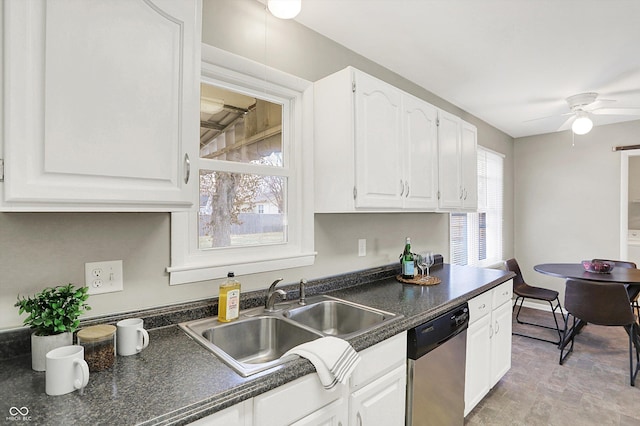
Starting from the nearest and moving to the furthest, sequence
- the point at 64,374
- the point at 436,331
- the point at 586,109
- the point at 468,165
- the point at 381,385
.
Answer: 1. the point at 64,374
2. the point at 381,385
3. the point at 436,331
4. the point at 468,165
5. the point at 586,109

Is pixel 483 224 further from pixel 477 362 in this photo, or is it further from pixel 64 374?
pixel 64 374

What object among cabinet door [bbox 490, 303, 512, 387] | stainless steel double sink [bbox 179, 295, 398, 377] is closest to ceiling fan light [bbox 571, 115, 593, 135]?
cabinet door [bbox 490, 303, 512, 387]

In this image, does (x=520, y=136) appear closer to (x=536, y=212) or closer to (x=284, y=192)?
(x=536, y=212)

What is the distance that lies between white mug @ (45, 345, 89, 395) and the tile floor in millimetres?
2277

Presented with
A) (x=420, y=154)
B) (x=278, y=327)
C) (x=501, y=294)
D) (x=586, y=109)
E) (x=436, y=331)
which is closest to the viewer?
(x=278, y=327)

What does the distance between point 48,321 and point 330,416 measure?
965 millimetres

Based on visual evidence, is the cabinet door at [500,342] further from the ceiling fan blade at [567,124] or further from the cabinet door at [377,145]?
the ceiling fan blade at [567,124]

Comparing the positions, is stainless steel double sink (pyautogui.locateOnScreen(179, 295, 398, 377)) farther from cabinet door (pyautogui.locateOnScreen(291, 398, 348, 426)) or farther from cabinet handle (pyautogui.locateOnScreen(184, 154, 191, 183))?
cabinet handle (pyautogui.locateOnScreen(184, 154, 191, 183))

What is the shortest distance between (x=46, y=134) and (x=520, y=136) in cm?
555

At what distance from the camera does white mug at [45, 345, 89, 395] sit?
863 millimetres

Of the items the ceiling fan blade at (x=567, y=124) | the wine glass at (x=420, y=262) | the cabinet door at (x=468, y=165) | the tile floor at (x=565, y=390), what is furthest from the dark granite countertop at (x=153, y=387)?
the ceiling fan blade at (x=567, y=124)

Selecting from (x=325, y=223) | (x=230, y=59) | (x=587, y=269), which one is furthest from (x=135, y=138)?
(x=587, y=269)

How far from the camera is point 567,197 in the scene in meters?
4.46

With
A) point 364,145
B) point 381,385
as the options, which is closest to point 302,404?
point 381,385
